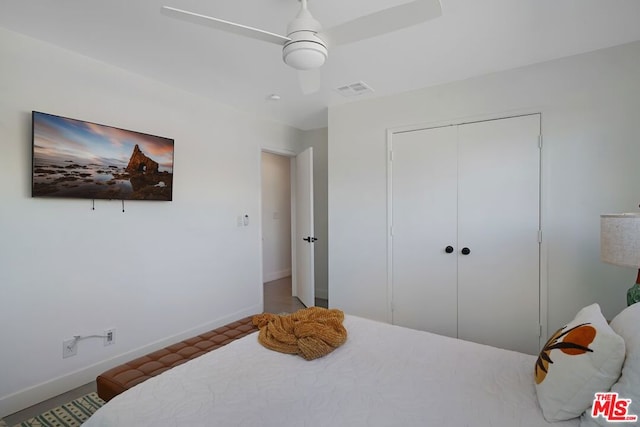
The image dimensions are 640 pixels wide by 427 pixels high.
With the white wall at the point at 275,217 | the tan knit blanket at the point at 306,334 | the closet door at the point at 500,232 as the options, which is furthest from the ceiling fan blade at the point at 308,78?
the white wall at the point at 275,217

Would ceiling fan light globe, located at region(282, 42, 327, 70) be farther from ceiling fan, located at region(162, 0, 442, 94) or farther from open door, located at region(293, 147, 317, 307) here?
open door, located at region(293, 147, 317, 307)

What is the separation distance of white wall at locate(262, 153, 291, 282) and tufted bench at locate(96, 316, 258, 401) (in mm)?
3515

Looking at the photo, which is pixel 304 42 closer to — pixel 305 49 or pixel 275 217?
pixel 305 49

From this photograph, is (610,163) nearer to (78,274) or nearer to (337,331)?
(337,331)

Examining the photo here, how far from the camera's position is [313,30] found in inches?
58.9

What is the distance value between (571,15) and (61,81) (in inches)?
134

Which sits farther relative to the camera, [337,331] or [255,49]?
[255,49]

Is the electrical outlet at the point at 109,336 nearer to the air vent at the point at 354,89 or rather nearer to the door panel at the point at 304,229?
the door panel at the point at 304,229

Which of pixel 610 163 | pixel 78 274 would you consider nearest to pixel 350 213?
pixel 610 163

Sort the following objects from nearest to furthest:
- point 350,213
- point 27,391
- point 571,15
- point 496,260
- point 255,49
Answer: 1. point 571,15
2. point 27,391
3. point 255,49
4. point 496,260
5. point 350,213

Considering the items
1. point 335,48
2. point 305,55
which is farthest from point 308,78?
point 335,48

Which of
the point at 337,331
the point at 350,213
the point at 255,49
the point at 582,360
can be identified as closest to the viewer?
the point at 582,360

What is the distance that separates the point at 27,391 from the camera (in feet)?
7.15

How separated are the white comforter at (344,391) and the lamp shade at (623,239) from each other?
2.49 feet
